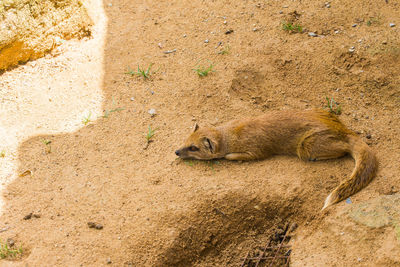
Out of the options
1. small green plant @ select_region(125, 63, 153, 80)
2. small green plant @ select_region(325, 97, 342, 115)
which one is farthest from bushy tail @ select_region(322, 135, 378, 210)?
small green plant @ select_region(125, 63, 153, 80)

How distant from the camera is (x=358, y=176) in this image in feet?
11.2

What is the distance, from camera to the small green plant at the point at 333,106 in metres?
4.40

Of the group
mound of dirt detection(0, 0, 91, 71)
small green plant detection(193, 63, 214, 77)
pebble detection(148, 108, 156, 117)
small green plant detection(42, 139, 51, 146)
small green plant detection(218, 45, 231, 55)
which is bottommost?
pebble detection(148, 108, 156, 117)

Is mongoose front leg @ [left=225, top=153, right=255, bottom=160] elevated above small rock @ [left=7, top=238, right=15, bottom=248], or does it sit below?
below

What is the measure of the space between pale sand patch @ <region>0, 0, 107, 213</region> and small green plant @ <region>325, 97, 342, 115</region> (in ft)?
9.53

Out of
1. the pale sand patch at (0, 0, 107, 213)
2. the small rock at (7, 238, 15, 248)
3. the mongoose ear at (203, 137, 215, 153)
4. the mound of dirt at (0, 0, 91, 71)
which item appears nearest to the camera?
the small rock at (7, 238, 15, 248)

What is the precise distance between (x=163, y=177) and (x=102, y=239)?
885mm

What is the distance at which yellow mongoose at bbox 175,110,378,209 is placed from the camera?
3461mm

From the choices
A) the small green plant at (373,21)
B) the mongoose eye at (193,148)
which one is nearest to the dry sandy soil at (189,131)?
the small green plant at (373,21)

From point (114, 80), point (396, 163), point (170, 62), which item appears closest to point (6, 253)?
point (114, 80)

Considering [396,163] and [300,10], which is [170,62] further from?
[396,163]

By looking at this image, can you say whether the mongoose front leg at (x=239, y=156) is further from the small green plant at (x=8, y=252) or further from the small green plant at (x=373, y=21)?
the small green plant at (x=373, y=21)

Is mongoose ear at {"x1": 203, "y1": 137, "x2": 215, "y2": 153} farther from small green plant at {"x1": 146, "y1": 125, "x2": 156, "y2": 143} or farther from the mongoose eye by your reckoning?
small green plant at {"x1": 146, "y1": 125, "x2": 156, "y2": 143}

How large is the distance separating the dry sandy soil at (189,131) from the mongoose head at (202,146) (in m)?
0.10
